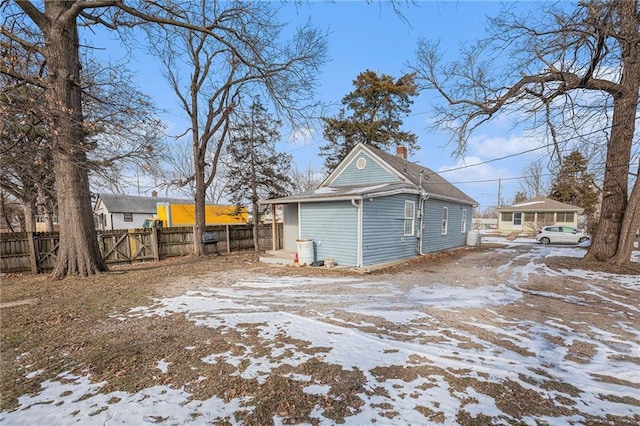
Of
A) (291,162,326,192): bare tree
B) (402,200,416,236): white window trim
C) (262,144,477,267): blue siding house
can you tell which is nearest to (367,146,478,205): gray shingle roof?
(262,144,477,267): blue siding house

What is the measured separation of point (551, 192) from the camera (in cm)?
3325

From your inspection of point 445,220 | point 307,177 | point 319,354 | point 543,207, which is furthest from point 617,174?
point 307,177

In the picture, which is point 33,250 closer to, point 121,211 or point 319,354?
point 319,354

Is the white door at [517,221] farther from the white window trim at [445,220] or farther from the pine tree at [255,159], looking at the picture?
the pine tree at [255,159]

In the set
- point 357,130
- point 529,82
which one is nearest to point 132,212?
point 357,130

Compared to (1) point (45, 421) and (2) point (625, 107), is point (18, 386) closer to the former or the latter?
(1) point (45, 421)

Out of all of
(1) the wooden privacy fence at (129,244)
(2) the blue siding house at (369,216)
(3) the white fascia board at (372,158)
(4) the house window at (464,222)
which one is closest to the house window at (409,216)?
(2) the blue siding house at (369,216)

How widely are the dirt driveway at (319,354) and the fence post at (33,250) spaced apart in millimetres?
2794

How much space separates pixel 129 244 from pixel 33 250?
2.99 metres

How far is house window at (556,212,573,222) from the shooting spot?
2716cm

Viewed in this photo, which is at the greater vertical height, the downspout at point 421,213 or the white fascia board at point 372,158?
the white fascia board at point 372,158

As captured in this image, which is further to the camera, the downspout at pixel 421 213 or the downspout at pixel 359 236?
the downspout at pixel 421 213

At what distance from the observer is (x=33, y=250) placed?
9.35 metres

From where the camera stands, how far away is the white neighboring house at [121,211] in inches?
1130
